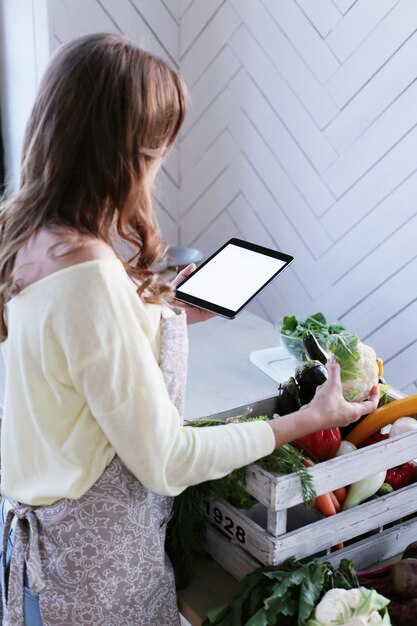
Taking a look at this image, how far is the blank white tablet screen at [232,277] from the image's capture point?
1264 millimetres

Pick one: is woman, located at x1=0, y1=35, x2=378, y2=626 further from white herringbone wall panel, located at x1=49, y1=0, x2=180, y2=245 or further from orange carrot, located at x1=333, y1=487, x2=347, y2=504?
white herringbone wall panel, located at x1=49, y1=0, x2=180, y2=245

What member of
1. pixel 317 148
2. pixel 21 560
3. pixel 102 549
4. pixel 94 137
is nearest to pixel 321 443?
pixel 102 549

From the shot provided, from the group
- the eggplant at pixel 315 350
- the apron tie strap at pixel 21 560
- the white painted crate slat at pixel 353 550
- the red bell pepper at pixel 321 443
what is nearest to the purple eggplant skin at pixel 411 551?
the white painted crate slat at pixel 353 550

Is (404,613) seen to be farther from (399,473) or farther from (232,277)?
(232,277)

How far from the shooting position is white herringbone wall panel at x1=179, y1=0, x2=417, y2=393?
→ 192cm

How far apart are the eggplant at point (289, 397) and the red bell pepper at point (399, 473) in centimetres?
13

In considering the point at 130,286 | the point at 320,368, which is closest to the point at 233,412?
the point at 320,368

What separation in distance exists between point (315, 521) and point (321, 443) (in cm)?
12

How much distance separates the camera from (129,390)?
0.83 metres

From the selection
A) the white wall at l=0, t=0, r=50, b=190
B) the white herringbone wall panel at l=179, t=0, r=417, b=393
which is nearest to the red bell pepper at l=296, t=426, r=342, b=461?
the white herringbone wall panel at l=179, t=0, r=417, b=393

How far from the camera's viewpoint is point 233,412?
1.19 metres

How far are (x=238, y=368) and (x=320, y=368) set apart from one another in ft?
1.81

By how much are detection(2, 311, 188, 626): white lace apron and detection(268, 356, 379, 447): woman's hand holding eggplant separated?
5.8 inches

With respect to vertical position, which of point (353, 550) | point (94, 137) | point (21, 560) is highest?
point (94, 137)
